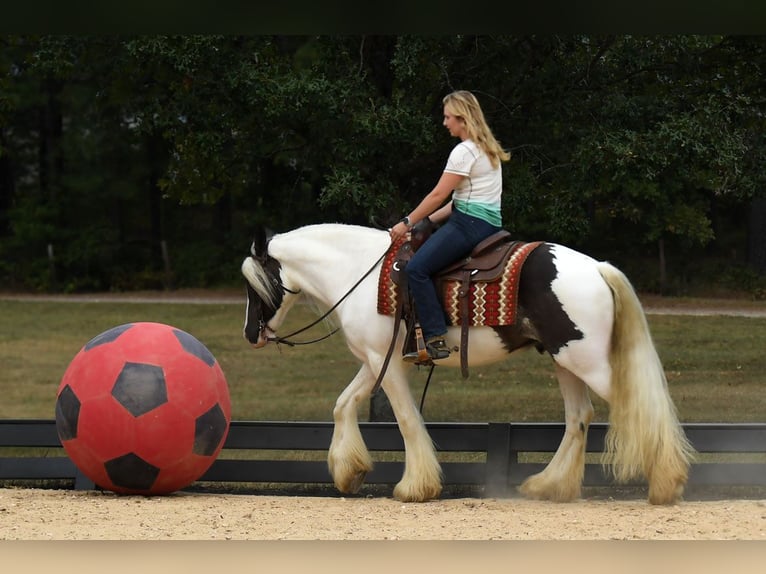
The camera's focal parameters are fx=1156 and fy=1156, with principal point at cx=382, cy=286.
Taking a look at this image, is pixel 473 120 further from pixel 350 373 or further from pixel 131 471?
pixel 350 373

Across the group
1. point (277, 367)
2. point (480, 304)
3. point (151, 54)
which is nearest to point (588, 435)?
point (480, 304)

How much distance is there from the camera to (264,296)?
8.38 meters

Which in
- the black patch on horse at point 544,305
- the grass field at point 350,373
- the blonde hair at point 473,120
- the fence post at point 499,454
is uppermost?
the blonde hair at point 473,120

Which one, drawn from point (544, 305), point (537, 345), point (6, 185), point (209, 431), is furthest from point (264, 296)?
point (6, 185)

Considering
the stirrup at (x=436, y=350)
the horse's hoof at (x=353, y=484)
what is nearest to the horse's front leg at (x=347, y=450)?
the horse's hoof at (x=353, y=484)

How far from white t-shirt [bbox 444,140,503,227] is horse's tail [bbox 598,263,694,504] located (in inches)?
34.0

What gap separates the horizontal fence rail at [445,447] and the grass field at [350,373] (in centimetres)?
215

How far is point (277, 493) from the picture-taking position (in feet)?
28.7

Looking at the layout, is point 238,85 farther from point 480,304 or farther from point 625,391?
point 625,391

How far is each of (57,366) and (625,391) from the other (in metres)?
12.0

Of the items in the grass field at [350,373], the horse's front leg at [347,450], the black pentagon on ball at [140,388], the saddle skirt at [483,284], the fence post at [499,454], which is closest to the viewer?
the black pentagon on ball at [140,388]

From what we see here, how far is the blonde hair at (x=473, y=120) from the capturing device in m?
7.49

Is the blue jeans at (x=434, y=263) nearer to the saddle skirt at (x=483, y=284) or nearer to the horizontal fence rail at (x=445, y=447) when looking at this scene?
the saddle skirt at (x=483, y=284)

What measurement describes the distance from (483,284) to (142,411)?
7.55ft
